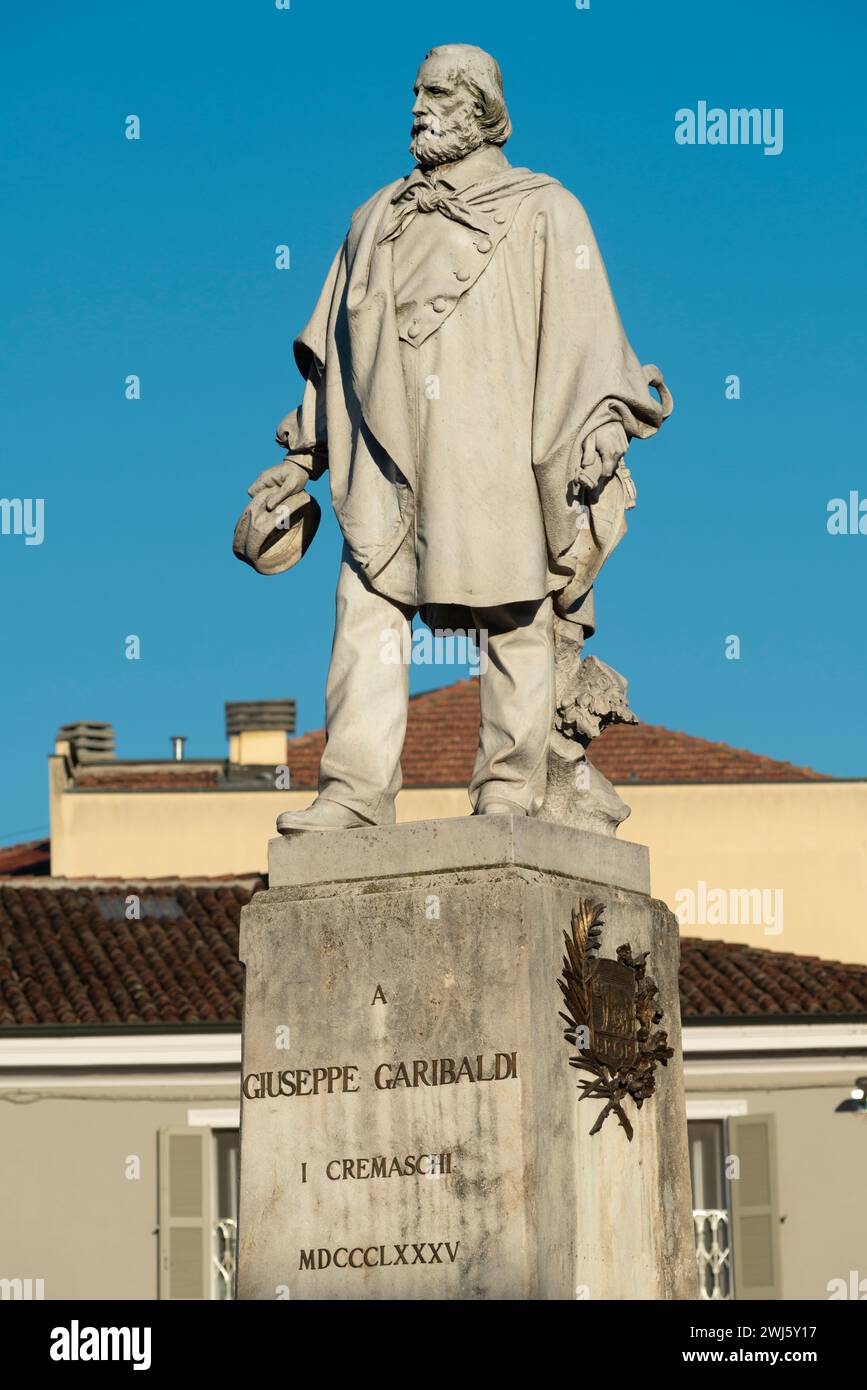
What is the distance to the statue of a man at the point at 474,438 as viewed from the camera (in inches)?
378

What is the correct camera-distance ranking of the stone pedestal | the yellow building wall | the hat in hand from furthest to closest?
the yellow building wall
the hat in hand
the stone pedestal

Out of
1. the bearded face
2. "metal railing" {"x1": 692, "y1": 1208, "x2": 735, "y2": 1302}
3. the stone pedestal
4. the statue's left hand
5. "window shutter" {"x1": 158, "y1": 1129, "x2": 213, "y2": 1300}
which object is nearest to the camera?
the stone pedestal

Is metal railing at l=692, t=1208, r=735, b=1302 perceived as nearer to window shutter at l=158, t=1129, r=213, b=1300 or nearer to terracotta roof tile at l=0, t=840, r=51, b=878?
window shutter at l=158, t=1129, r=213, b=1300

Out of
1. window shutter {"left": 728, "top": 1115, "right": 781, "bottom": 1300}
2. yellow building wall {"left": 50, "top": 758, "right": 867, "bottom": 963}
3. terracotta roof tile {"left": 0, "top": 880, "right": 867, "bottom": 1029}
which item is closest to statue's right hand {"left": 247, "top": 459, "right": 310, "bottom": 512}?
terracotta roof tile {"left": 0, "top": 880, "right": 867, "bottom": 1029}

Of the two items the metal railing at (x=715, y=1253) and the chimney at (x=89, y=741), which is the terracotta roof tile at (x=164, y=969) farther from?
the chimney at (x=89, y=741)

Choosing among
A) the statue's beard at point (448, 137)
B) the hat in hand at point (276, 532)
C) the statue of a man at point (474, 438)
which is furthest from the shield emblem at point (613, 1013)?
the statue's beard at point (448, 137)

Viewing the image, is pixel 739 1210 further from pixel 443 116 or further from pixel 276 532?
pixel 443 116

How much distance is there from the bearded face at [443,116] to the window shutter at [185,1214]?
1895cm

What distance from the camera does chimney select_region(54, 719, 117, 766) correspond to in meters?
42.7

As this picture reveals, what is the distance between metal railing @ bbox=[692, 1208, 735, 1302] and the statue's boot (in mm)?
18843

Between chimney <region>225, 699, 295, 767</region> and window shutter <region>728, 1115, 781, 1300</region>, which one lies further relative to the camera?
chimney <region>225, 699, 295, 767</region>

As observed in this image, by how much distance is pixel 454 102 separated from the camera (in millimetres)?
9852

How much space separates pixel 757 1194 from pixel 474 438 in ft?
64.3
